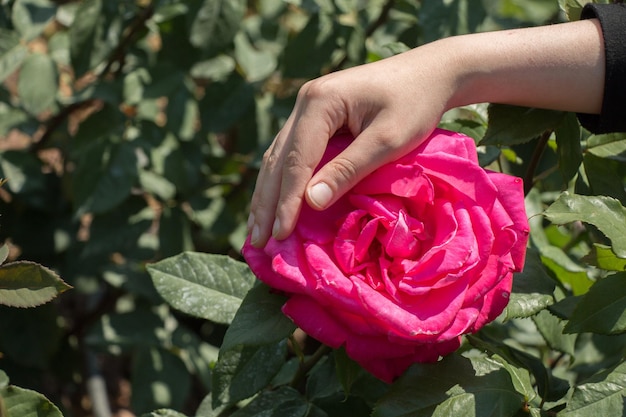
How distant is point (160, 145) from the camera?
164 cm

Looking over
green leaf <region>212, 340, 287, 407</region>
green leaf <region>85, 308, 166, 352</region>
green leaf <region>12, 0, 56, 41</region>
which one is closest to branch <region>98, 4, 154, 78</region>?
green leaf <region>12, 0, 56, 41</region>

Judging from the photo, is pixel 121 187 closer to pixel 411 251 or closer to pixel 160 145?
pixel 160 145

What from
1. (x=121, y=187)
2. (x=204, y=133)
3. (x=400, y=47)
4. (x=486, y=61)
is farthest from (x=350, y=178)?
(x=204, y=133)

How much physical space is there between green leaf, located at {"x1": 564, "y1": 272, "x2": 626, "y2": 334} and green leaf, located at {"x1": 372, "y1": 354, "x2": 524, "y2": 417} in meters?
0.09

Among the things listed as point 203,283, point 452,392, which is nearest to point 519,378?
point 452,392

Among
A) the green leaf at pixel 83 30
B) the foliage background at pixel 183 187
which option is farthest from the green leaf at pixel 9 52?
the green leaf at pixel 83 30

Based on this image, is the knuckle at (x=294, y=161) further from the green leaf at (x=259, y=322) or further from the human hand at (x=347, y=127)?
the green leaf at (x=259, y=322)

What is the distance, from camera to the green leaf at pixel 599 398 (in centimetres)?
82

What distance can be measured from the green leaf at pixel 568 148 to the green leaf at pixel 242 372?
41 cm

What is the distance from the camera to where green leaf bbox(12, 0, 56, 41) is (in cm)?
156

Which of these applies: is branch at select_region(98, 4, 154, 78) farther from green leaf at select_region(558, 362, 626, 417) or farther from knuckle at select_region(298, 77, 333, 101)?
green leaf at select_region(558, 362, 626, 417)

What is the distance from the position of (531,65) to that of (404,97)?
15 cm

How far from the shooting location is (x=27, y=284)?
80cm

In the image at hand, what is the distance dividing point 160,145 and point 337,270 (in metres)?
0.95
